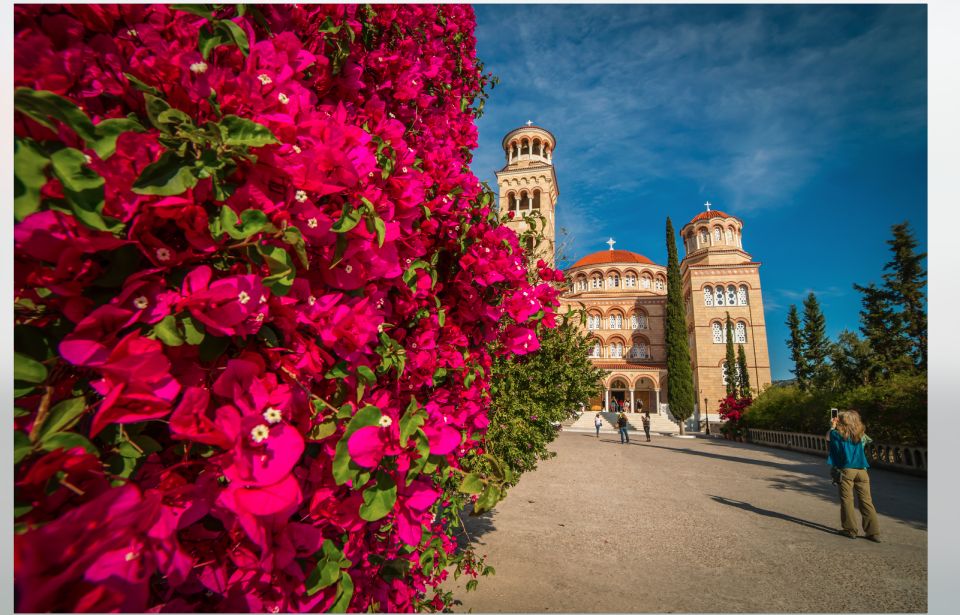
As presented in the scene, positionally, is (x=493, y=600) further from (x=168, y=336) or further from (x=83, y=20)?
(x=83, y=20)

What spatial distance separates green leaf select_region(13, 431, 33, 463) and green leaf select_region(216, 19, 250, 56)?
713 millimetres

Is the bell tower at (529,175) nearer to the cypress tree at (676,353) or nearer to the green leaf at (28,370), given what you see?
the cypress tree at (676,353)

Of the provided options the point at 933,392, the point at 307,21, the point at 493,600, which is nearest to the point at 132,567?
the point at 307,21

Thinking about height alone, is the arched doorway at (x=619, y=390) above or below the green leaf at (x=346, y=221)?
below

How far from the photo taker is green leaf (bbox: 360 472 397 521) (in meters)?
0.90

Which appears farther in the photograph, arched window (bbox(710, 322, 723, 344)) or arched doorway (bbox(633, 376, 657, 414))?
arched doorway (bbox(633, 376, 657, 414))

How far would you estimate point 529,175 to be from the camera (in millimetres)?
34688

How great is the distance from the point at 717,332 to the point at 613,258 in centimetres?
1393

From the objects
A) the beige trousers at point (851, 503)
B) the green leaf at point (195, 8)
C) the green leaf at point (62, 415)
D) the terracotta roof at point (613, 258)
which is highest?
the terracotta roof at point (613, 258)

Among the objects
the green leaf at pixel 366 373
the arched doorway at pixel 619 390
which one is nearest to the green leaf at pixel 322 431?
the green leaf at pixel 366 373

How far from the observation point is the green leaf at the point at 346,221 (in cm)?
79

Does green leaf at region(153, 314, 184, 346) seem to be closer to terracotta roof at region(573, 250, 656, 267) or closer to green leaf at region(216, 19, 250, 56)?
green leaf at region(216, 19, 250, 56)

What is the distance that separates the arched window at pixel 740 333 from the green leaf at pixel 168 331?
143 feet

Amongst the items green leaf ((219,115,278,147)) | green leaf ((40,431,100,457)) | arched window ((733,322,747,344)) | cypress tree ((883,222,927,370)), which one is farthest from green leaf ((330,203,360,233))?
arched window ((733,322,747,344))
